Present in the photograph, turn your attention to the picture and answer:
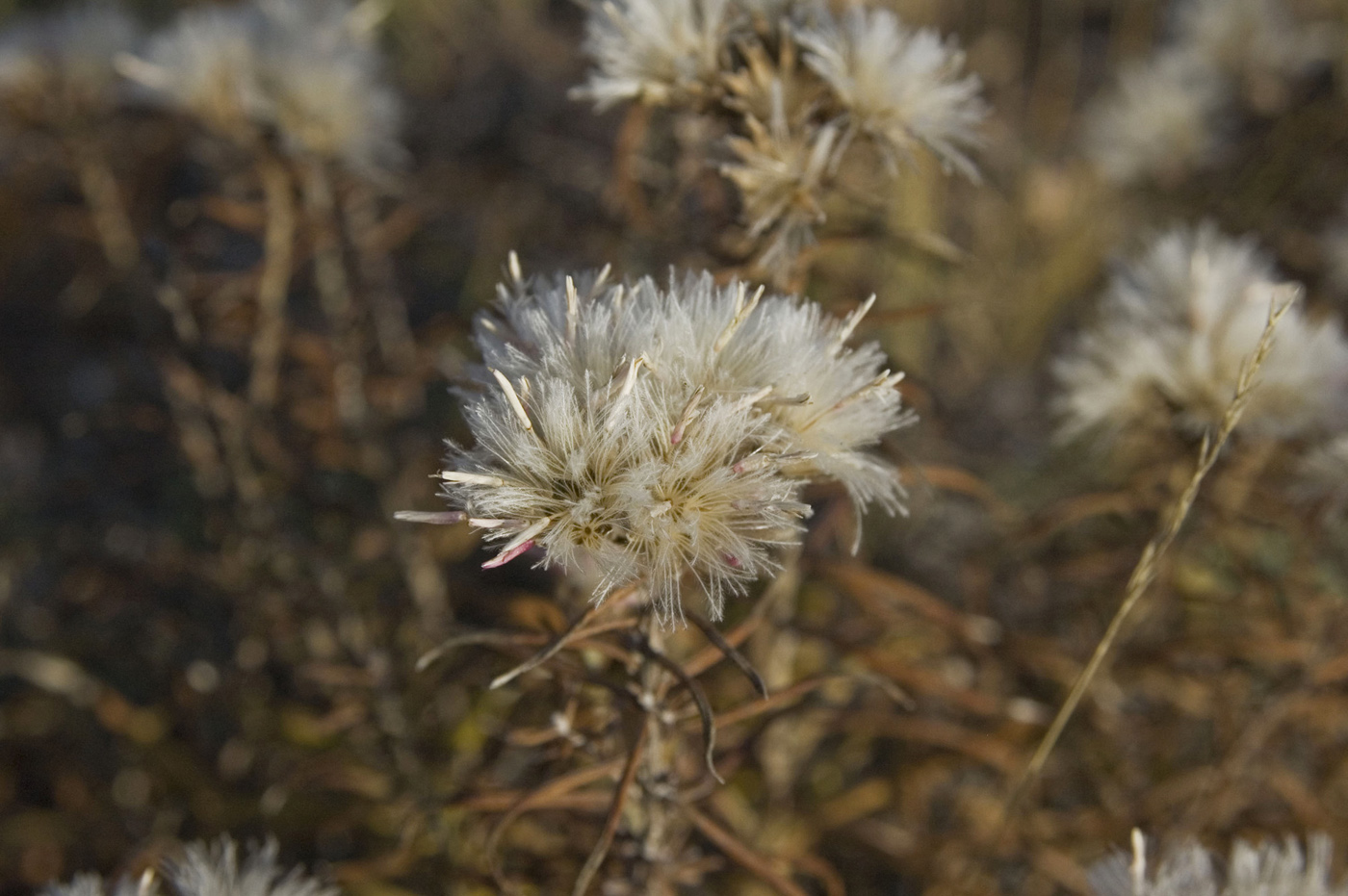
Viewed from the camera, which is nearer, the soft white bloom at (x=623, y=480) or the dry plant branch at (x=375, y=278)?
the soft white bloom at (x=623, y=480)

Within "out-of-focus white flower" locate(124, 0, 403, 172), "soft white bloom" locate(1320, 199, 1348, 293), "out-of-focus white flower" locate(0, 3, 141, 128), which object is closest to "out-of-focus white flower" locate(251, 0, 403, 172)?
"out-of-focus white flower" locate(124, 0, 403, 172)

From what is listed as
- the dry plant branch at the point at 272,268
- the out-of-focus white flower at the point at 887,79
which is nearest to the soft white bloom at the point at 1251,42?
the out-of-focus white flower at the point at 887,79

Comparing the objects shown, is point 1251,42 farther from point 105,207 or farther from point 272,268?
point 105,207

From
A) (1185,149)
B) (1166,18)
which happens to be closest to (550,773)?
(1185,149)

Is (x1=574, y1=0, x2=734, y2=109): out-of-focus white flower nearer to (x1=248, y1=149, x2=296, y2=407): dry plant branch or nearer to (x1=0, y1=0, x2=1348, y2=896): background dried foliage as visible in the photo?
(x1=0, y1=0, x2=1348, y2=896): background dried foliage

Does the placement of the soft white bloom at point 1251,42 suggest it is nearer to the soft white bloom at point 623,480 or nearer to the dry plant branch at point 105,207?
the soft white bloom at point 623,480

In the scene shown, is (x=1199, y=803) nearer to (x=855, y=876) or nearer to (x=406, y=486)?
(x=855, y=876)
